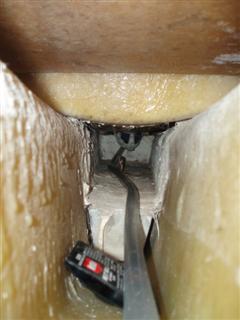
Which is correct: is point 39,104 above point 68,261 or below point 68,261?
above

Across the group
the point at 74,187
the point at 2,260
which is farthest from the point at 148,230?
the point at 2,260

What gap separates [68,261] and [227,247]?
30cm

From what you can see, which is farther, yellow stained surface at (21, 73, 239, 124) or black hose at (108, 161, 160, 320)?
yellow stained surface at (21, 73, 239, 124)

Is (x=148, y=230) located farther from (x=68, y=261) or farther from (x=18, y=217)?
(x=18, y=217)

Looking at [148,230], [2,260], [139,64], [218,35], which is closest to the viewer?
[2,260]

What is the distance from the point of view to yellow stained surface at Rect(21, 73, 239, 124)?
734 mm

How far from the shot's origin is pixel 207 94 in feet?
2.44

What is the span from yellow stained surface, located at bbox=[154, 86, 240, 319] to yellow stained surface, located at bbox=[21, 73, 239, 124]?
0.45ft

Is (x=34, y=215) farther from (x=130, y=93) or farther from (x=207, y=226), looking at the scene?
(x=130, y=93)

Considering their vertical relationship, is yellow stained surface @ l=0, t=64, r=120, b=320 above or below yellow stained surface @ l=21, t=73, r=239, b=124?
below

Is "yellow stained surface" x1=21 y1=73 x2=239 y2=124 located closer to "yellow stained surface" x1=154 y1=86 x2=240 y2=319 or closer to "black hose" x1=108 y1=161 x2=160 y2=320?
"yellow stained surface" x1=154 y1=86 x2=240 y2=319

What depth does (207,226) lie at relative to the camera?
44 cm

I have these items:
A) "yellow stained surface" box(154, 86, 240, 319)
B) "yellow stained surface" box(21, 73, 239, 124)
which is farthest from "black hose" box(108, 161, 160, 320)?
"yellow stained surface" box(21, 73, 239, 124)

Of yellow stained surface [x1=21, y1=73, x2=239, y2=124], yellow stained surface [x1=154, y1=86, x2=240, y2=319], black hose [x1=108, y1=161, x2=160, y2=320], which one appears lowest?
black hose [x1=108, y1=161, x2=160, y2=320]
